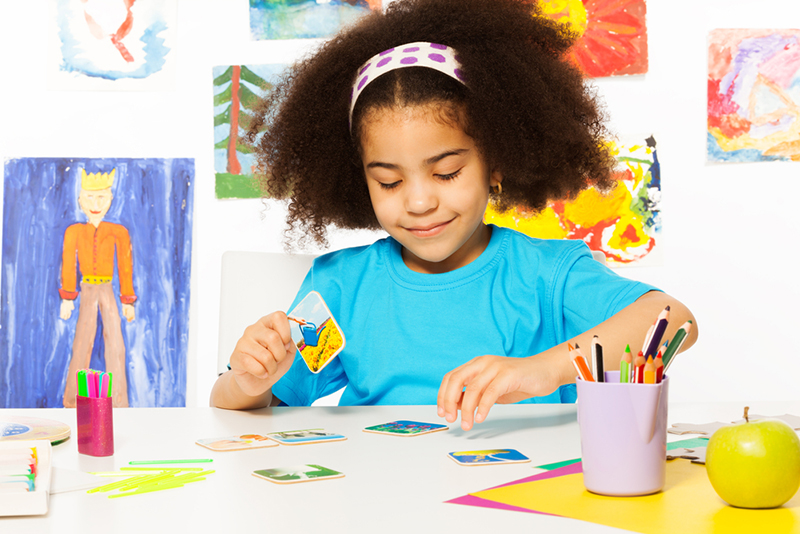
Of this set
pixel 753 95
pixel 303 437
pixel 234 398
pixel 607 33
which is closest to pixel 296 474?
pixel 303 437

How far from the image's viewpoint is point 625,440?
0.50m

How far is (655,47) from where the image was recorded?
1.85 meters

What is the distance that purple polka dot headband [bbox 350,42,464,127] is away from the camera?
3.39 feet

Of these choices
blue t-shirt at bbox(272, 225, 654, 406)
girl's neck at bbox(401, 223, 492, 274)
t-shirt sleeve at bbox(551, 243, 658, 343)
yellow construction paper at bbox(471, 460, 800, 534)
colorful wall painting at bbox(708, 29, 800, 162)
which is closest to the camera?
yellow construction paper at bbox(471, 460, 800, 534)

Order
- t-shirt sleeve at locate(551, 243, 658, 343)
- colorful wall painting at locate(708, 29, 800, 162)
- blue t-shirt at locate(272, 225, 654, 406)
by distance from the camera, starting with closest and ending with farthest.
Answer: t-shirt sleeve at locate(551, 243, 658, 343) → blue t-shirt at locate(272, 225, 654, 406) → colorful wall painting at locate(708, 29, 800, 162)

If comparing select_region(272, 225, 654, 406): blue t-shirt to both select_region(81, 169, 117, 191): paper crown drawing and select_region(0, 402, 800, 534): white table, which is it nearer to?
select_region(0, 402, 800, 534): white table

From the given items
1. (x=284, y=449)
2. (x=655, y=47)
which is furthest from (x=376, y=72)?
(x=655, y=47)

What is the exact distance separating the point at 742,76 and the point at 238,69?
4.39 feet

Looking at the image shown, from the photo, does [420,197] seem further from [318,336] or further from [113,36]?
[113,36]

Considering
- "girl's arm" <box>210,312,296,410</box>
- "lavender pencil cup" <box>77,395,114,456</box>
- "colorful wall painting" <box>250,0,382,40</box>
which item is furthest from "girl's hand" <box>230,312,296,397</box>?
"colorful wall painting" <box>250,0,382,40</box>

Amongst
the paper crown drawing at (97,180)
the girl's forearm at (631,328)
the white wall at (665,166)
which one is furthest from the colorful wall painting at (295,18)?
the girl's forearm at (631,328)

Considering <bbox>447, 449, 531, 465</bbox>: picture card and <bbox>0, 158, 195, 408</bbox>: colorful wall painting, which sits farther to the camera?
<bbox>0, 158, 195, 408</bbox>: colorful wall painting

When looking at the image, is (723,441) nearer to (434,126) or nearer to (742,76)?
(434,126)

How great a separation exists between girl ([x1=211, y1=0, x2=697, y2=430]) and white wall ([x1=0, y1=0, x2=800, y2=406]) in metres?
0.72
